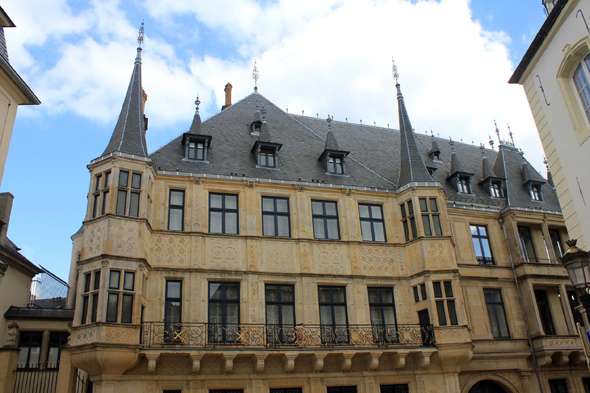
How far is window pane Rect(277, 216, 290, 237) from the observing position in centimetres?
1898

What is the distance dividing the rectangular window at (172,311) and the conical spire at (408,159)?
10.1m

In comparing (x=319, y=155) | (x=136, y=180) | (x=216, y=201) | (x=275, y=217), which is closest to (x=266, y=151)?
(x=319, y=155)

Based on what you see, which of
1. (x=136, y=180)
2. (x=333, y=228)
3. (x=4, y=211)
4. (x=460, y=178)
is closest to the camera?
(x=136, y=180)

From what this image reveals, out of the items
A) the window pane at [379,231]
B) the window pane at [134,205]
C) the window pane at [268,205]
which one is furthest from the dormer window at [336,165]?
the window pane at [134,205]

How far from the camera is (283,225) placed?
19.1 meters

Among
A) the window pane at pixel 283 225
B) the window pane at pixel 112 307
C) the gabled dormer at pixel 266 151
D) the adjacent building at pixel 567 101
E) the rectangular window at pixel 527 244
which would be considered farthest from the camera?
the rectangular window at pixel 527 244

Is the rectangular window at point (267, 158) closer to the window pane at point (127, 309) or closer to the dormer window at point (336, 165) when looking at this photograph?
the dormer window at point (336, 165)

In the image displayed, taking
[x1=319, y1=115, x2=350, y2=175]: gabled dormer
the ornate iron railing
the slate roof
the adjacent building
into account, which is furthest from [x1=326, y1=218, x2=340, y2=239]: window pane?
the adjacent building

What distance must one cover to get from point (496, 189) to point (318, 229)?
1068 cm

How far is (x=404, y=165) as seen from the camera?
21.4 m

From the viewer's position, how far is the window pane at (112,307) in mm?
15117

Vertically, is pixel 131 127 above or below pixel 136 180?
above

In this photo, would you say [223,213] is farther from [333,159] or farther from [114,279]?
[333,159]

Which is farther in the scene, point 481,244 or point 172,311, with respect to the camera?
point 481,244
